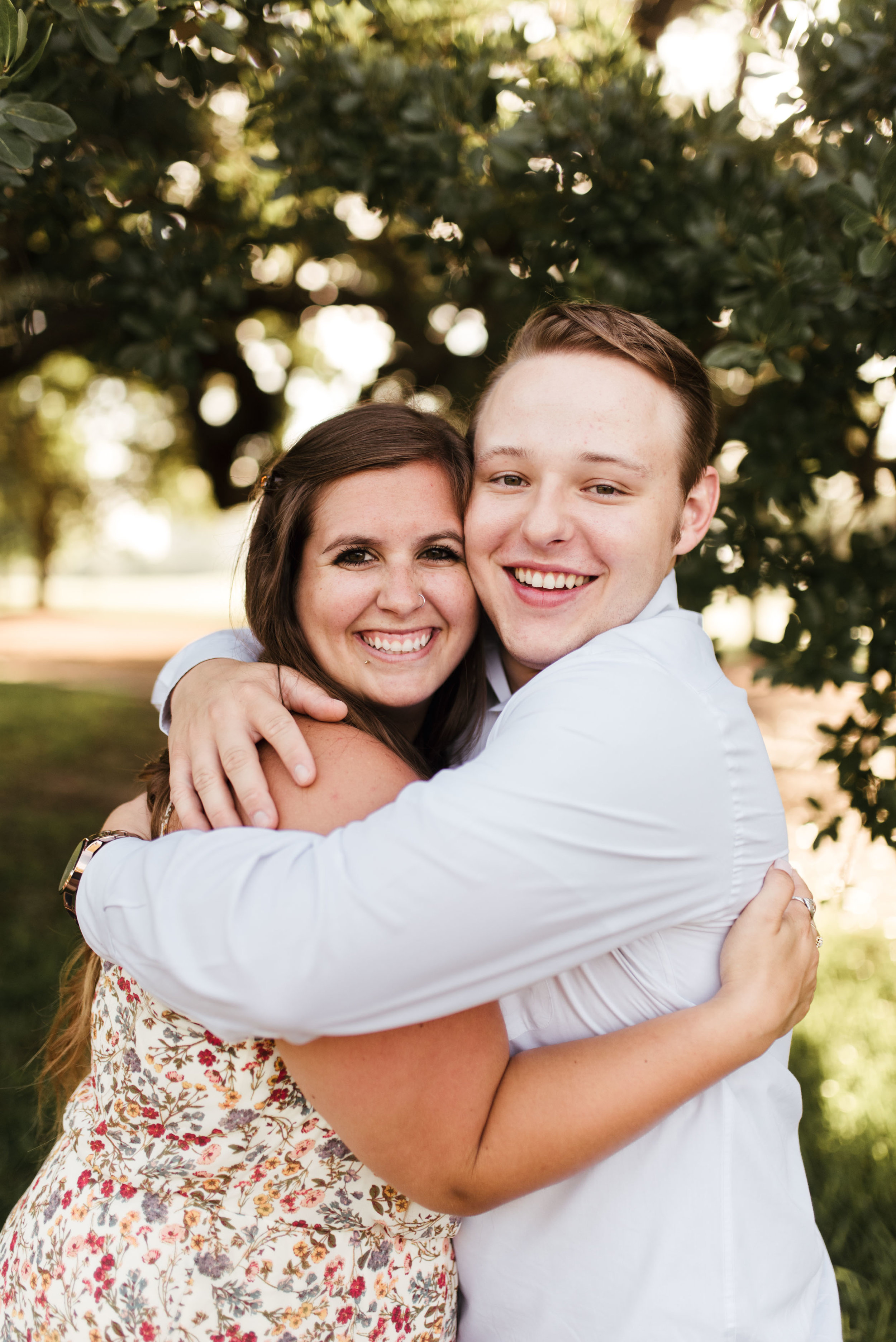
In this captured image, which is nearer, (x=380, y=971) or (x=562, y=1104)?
(x=380, y=971)

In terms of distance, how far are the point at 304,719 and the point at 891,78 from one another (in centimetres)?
265

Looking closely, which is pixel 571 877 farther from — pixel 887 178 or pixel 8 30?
pixel 887 178

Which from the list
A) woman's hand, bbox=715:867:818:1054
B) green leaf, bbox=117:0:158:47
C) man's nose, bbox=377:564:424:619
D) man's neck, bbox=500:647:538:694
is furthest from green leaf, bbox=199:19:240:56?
woman's hand, bbox=715:867:818:1054

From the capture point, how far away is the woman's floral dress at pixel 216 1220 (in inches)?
63.3

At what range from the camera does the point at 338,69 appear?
3.41 metres

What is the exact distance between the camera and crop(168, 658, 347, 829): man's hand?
5.27 ft

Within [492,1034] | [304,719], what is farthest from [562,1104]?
[304,719]

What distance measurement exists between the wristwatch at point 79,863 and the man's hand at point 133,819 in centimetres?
11

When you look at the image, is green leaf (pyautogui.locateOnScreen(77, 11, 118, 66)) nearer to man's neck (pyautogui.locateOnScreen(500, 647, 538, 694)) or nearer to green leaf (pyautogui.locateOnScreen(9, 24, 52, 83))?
green leaf (pyautogui.locateOnScreen(9, 24, 52, 83))

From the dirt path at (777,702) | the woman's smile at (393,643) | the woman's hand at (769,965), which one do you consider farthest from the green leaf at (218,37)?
the woman's hand at (769,965)

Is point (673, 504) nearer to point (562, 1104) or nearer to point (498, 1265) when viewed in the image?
point (562, 1104)

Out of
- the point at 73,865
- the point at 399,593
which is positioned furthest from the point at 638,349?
the point at 73,865

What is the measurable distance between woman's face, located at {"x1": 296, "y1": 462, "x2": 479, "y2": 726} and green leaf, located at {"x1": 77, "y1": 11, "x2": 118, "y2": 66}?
123 centimetres

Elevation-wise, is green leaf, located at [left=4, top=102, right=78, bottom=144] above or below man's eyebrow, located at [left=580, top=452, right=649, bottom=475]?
above
